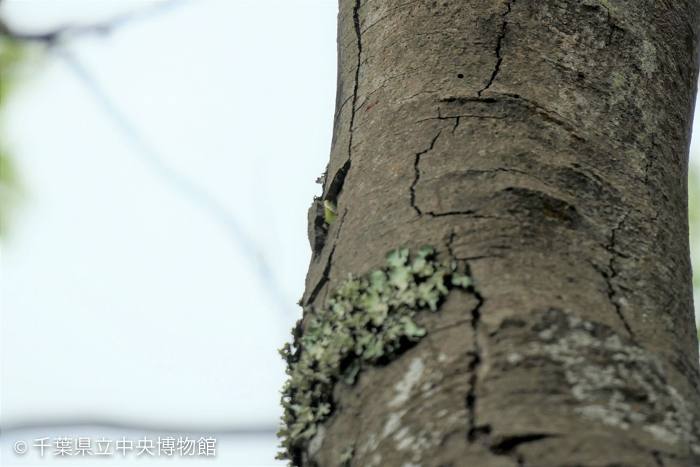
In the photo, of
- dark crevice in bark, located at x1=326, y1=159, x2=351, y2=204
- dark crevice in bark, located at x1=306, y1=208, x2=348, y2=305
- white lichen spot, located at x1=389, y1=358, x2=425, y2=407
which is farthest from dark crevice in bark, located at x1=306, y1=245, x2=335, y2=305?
white lichen spot, located at x1=389, y1=358, x2=425, y2=407

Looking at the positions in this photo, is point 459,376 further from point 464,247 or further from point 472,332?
point 464,247

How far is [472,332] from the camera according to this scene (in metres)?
0.84

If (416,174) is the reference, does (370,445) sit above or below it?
below

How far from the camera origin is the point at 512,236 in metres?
0.93

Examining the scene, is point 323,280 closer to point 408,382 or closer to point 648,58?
point 408,382

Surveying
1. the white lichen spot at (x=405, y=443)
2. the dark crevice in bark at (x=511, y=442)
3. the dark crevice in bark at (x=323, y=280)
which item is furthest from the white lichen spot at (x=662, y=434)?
the dark crevice in bark at (x=323, y=280)

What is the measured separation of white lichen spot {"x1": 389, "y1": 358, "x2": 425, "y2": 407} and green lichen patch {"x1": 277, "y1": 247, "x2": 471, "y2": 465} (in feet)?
0.12

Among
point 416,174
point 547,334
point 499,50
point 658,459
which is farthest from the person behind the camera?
point 499,50

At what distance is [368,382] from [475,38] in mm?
665

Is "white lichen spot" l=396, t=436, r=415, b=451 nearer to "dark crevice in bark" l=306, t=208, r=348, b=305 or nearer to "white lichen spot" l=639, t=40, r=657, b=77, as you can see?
"dark crevice in bark" l=306, t=208, r=348, b=305

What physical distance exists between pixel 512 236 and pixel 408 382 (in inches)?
9.8

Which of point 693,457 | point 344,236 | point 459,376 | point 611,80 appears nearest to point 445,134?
point 344,236

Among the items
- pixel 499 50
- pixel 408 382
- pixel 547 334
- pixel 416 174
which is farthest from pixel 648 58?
pixel 408 382

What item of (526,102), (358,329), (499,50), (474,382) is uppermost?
(499,50)
